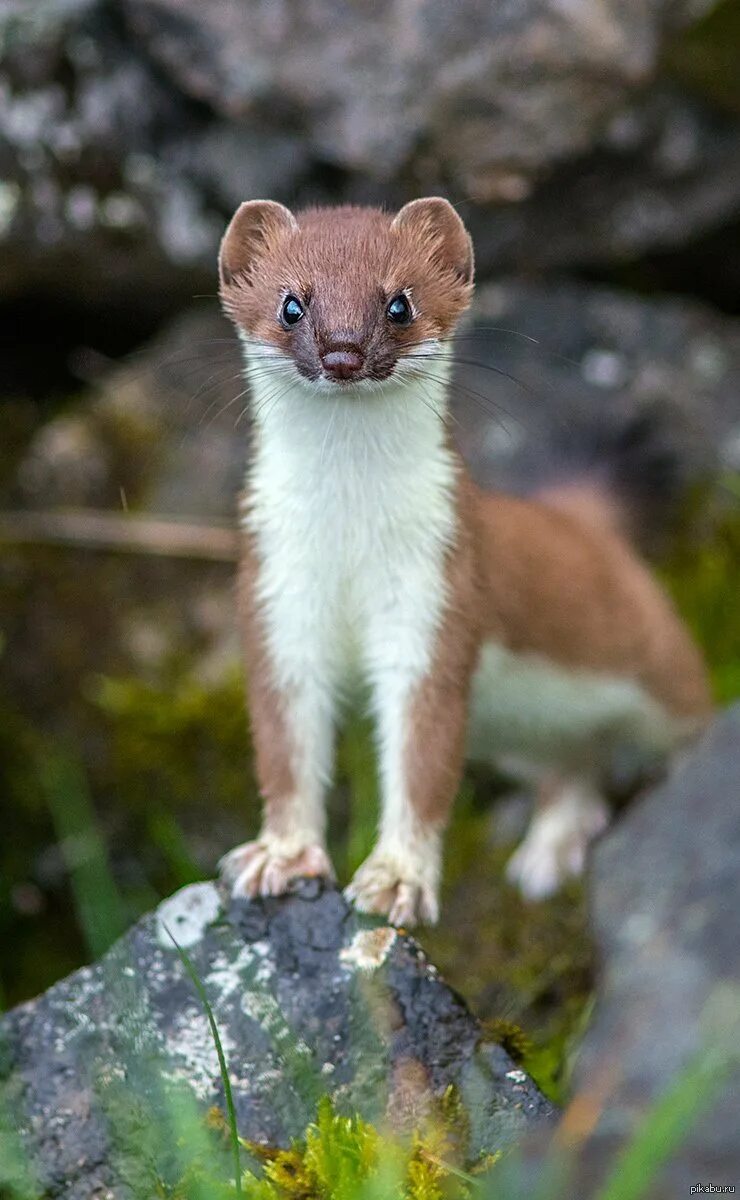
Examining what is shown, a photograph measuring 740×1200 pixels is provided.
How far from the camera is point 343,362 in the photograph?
2051 millimetres

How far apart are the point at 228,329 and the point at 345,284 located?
1773 mm

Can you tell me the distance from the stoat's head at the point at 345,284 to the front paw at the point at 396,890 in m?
0.81

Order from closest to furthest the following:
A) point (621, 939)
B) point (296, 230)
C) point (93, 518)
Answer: point (296, 230)
point (621, 939)
point (93, 518)

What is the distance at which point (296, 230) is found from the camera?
7.57 ft

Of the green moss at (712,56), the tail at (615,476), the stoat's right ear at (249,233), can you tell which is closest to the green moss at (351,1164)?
the stoat's right ear at (249,233)

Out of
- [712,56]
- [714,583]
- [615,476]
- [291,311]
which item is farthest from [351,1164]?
[712,56]

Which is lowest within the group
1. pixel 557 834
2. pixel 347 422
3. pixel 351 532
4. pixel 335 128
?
pixel 557 834

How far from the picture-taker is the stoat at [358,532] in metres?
2.19

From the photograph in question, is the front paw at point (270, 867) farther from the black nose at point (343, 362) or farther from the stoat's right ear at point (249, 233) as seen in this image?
the stoat's right ear at point (249, 233)

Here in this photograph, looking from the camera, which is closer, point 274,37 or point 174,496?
point 274,37

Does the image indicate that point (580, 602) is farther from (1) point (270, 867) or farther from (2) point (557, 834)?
(1) point (270, 867)

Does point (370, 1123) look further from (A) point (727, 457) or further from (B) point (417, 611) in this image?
(A) point (727, 457)

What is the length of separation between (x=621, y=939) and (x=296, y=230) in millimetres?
1337

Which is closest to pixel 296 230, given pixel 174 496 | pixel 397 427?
pixel 397 427
